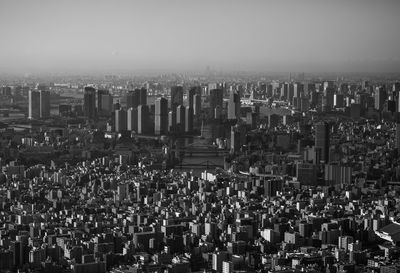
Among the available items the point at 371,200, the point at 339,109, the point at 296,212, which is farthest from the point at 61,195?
the point at 339,109

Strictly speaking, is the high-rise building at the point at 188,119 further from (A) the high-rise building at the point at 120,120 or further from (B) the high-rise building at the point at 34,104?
(B) the high-rise building at the point at 34,104

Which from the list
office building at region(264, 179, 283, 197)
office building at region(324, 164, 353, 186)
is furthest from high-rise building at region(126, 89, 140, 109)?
office building at region(324, 164, 353, 186)

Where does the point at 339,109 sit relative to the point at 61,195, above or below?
above

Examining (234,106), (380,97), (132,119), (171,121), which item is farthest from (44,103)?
(380,97)

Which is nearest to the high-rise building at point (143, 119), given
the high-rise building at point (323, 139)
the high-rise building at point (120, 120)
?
the high-rise building at point (120, 120)

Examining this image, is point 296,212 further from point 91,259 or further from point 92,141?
point 92,141

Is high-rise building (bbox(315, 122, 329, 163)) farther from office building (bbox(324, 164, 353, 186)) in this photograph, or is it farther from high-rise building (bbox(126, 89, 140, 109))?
high-rise building (bbox(126, 89, 140, 109))

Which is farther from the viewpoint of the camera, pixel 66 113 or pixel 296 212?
pixel 66 113
